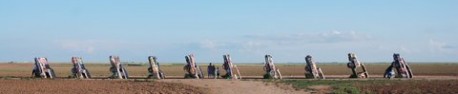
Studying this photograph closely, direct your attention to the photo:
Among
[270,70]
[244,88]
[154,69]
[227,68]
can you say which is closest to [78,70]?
[154,69]

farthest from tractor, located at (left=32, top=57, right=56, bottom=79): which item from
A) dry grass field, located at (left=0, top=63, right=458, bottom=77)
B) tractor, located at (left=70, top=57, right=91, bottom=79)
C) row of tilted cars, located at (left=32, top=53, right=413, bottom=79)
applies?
dry grass field, located at (left=0, top=63, right=458, bottom=77)

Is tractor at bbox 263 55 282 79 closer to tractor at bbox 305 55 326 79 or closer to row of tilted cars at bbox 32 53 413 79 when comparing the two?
row of tilted cars at bbox 32 53 413 79

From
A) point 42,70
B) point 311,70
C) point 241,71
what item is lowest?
point 311,70

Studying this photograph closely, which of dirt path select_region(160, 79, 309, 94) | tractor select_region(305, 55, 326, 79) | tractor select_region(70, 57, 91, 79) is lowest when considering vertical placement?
dirt path select_region(160, 79, 309, 94)

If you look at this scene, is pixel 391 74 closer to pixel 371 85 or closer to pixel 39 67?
pixel 371 85

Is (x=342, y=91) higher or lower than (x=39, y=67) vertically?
lower

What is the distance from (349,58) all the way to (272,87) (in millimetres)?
14654

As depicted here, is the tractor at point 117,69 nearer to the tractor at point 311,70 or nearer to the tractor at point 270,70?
the tractor at point 270,70

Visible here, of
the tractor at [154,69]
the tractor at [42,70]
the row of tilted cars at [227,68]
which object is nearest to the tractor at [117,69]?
the row of tilted cars at [227,68]

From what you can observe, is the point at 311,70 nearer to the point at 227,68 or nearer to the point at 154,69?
the point at 227,68

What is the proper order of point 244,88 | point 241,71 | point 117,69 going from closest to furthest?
point 244,88
point 117,69
point 241,71

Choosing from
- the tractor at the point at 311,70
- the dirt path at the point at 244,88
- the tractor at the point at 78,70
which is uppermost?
the tractor at the point at 78,70

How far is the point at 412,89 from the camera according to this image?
34469mm

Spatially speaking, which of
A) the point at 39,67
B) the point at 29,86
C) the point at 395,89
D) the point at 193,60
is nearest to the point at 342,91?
the point at 395,89
